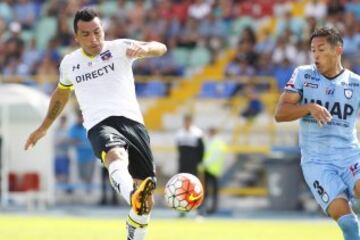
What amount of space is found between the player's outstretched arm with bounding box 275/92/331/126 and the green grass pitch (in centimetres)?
655

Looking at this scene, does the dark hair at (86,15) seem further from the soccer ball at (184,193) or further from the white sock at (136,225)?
the white sock at (136,225)

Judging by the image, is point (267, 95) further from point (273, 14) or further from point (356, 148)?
point (356, 148)

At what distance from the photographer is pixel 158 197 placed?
30.0m

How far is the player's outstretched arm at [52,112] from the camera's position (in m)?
12.1

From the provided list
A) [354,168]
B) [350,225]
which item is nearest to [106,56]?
[354,168]

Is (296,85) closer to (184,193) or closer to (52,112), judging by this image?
(184,193)

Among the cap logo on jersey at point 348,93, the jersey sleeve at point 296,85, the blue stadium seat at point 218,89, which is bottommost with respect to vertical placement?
the blue stadium seat at point 218,89

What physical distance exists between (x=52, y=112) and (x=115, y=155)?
5.61ft

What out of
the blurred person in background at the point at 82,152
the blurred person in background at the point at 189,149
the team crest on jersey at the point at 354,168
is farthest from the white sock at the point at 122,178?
the blurred person in background at the point at 82,152

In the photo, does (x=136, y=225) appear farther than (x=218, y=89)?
No

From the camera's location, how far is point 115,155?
35.4ft

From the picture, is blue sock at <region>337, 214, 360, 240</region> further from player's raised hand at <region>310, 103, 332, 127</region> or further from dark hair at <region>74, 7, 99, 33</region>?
dark hair at <region>74, 7, 99, 33</region>

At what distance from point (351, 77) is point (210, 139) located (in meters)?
15.8

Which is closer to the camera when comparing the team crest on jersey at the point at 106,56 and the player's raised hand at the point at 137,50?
the player's raised hand at the point at 137,50
